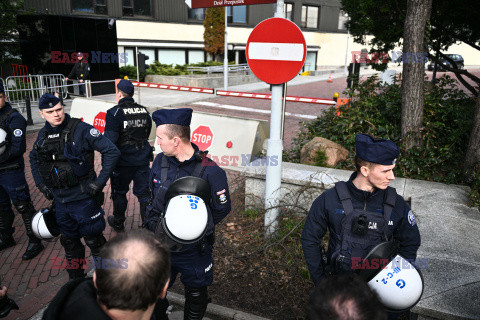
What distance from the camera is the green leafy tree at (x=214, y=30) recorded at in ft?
87.6

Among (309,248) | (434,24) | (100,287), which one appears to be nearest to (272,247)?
(309,248)

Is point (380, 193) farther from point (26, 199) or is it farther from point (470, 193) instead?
point (26, 199)

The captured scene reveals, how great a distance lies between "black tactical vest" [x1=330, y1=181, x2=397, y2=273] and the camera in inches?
97.9

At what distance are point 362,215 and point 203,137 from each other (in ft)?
21.0

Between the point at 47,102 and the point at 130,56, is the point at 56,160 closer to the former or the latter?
the point at 47,102

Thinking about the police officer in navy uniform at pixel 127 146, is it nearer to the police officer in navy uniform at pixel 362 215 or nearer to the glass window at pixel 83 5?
the police officer in navy uniform at pixel 362 215

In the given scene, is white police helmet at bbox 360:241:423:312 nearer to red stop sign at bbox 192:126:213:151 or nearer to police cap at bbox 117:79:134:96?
police cap at bbox 117:79:134:96

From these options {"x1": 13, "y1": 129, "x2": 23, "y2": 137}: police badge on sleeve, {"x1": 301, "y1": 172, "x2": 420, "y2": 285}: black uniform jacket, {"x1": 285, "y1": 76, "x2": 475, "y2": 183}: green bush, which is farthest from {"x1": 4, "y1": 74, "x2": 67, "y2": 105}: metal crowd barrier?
{"x1": 301, "y1": 172, "x2": 420, "y2": 285}: black uniform jacket

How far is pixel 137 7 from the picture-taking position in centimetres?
2556

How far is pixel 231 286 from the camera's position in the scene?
418 centimetres

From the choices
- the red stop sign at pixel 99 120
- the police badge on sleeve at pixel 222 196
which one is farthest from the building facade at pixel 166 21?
the police badge on sleeve at pixel 222 196

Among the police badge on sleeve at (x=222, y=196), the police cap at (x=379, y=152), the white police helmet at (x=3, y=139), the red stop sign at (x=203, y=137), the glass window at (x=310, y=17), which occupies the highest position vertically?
the glass window at (x=310, y=17)

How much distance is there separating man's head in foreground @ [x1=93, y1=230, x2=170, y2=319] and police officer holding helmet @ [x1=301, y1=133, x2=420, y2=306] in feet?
4.41

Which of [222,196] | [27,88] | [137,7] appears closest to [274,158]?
[222,196]
